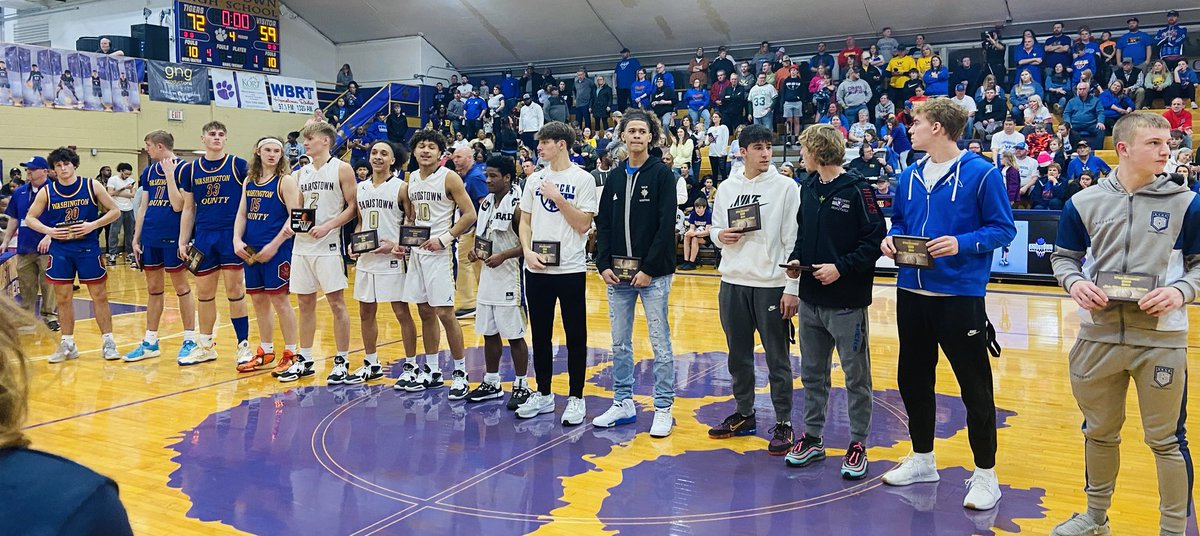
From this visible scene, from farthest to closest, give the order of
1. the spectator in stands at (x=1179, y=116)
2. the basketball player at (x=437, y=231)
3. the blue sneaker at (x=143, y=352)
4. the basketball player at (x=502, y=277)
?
the spectator in stands at (x=1179, y=116) < the blue sneaker at (x=143, y=352) < the basketball player at (x=437, y=231) < the basketball player at (x=502, y=277)

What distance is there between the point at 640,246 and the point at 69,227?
491 centimetres

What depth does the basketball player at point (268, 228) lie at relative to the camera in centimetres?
645

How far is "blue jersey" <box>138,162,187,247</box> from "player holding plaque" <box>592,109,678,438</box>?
3.98 m

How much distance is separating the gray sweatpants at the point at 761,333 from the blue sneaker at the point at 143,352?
198 inches

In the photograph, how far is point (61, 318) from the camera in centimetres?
710

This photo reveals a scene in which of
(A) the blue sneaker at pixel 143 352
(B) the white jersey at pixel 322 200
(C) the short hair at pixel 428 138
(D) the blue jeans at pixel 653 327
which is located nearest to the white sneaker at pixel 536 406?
(D) the blue jeans at pixel 653 327

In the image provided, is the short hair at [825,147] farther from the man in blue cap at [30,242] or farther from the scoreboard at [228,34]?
the scoreboard at [228,34]

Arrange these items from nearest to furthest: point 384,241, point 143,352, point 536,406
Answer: point 536,406
point 384,241
point 143,352

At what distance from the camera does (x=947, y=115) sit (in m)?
3.78

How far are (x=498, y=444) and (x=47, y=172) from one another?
206 inches

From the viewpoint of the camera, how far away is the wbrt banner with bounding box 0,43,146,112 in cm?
1708

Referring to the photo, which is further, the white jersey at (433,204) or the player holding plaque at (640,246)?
the white jersey at (433,204)

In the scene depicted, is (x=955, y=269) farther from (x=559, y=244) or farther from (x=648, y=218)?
(x=559, y=244)

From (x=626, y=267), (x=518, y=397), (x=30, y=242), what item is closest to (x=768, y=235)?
(x=626, y=267)
